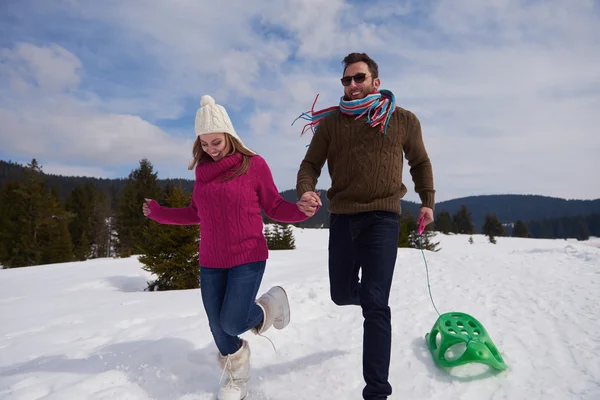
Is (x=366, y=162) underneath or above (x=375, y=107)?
underneath

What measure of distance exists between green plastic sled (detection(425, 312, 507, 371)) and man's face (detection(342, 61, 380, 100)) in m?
2.39

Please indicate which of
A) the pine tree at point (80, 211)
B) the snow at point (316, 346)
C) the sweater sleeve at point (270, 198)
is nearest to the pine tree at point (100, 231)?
the pine tree at point (80, 211)

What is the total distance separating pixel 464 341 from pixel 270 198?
7.27ft

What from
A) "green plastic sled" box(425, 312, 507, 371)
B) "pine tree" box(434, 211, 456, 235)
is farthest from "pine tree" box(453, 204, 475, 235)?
"green plastic sled" box(425, 312, 507, 371)

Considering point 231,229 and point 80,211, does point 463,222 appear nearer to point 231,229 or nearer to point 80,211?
point 80,211

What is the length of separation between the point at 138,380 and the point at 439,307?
3.93m

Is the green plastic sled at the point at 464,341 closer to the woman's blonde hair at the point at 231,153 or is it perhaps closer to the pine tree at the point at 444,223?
the woman's blonde hair at the point at 231,153

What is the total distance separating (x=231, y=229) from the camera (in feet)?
9.68

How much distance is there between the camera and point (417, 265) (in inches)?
317

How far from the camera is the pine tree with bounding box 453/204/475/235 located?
7232cm

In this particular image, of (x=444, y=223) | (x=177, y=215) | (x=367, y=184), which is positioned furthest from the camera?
(x=444, y=223)

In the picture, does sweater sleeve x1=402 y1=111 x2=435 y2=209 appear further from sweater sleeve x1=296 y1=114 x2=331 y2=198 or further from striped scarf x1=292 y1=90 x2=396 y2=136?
sweater sleeve x1=296 y1=114 x2=331 y2=198

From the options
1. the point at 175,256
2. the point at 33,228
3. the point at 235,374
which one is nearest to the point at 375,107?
the point at 235,374

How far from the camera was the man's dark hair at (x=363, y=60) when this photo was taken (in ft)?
10.4
